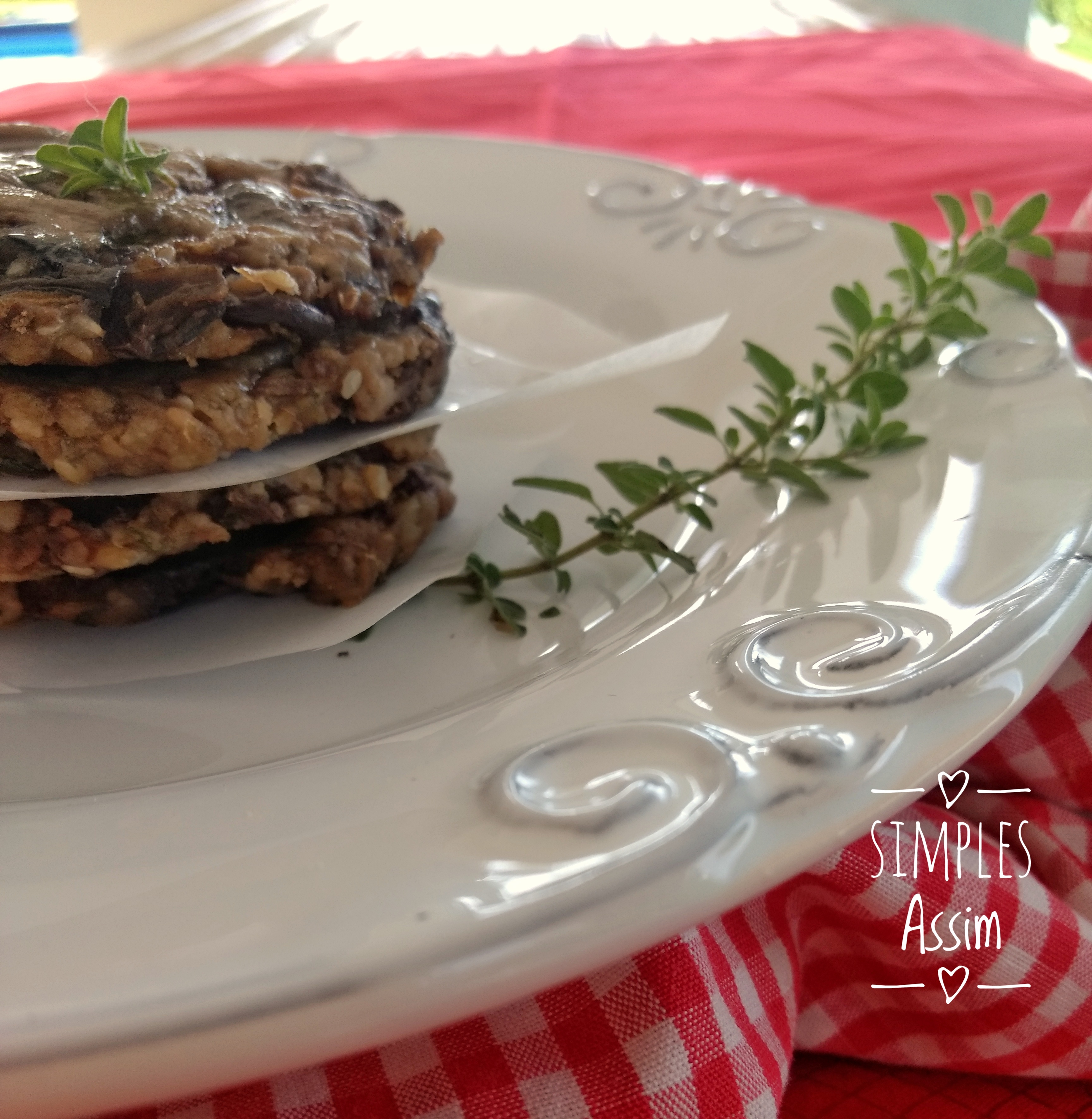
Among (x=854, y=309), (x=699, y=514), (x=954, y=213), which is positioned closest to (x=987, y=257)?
(x=954, y=213)

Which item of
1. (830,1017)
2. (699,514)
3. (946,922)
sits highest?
(699,514)

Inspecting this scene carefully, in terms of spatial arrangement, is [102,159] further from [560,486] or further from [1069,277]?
[1069,277]

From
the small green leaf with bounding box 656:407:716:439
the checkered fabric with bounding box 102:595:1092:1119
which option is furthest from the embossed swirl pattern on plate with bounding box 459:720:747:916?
the small green leaf with bounding box 656:407:716:439

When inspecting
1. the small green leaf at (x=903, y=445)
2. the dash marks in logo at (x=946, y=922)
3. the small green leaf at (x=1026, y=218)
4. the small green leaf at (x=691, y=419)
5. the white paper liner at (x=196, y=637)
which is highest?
the small green leaf at (x=1026, y=218)

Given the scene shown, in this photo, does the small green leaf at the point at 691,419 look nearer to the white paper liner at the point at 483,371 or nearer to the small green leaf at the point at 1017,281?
the white paper liner at the point at 483,371

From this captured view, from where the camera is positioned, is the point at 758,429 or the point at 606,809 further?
the point at 758,429

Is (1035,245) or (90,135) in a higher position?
(90,135)

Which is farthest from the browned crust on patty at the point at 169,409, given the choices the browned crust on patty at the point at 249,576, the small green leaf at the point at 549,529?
the small green leaf at the point at 549,529

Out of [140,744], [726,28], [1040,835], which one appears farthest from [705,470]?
[726,28]
